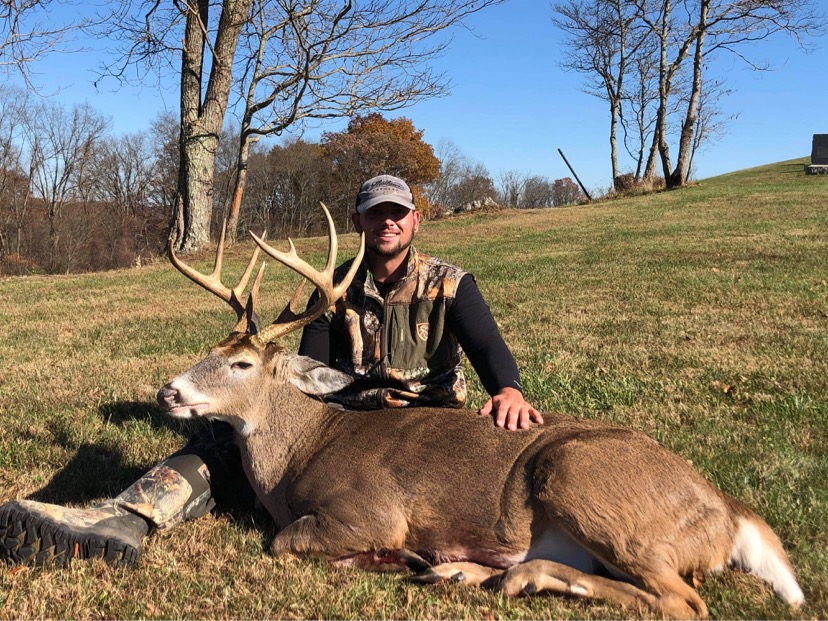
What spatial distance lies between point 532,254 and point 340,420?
39.9 feet

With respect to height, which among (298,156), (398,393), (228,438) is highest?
(298,156)

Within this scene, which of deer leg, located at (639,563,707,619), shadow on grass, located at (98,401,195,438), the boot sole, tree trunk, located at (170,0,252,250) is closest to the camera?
deer leg, located at (639,563,707,619)

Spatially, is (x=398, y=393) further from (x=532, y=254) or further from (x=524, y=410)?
Result: (x=532, y=254)

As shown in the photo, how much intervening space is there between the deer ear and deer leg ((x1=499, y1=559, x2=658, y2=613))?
1.43 meters

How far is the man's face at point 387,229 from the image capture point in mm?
4188

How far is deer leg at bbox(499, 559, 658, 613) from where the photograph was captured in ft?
8.98

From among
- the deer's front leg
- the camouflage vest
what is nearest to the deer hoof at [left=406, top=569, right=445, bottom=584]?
the deer's front leg

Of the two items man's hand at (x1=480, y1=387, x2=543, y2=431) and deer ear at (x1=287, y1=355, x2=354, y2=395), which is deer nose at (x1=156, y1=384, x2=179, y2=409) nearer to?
deer ear at (x1=287, y1=355, x2=354, y2=395)

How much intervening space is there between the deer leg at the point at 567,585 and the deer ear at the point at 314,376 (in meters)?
1.43

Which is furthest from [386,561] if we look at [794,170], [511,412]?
[794,170]

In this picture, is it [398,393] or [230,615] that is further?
[398,393]

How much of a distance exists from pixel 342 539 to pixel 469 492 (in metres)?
0.61

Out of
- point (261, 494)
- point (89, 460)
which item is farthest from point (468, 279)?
point (89, 460)

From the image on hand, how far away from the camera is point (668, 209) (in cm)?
2172
